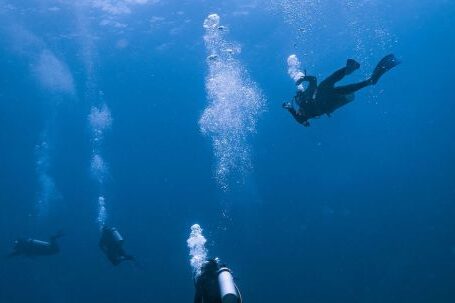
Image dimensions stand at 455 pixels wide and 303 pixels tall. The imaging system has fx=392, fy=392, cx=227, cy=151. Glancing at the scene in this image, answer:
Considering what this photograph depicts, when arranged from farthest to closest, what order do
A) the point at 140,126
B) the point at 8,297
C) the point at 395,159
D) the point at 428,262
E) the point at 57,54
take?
the point at 140,126 → the point at 395,159 → the point at 8,297 → the point at 57,54 → the point at 428,262

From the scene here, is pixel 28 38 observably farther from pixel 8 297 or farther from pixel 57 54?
pixel 8 297

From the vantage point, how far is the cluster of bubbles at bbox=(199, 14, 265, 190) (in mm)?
30797

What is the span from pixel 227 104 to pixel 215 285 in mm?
31924

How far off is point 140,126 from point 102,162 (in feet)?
19.0

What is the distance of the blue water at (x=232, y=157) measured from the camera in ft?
85.3

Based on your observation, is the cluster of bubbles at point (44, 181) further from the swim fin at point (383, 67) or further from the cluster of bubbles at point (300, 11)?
the swim fin at point (383, 67)

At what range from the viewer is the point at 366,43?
1372 inches

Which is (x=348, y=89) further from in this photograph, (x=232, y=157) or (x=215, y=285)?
(x=232, y=157)

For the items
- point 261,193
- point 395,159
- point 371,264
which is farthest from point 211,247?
point 395,159

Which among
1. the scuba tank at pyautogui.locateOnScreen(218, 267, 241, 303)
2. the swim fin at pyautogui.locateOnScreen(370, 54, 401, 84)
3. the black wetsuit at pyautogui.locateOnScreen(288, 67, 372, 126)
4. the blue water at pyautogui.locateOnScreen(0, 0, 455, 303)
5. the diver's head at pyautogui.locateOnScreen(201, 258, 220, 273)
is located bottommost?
the scuba tank at pyautogui.locateOnScreen(218, 267, 241, 303)

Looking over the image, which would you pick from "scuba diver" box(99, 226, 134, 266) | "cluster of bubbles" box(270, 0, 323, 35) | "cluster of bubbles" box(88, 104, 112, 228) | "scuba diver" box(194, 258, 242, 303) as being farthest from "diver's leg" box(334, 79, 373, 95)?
"cluster of bubbles" box(88, 104, 112, 228)

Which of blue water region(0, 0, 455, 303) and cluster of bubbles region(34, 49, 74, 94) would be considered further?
cluster of bubbles region(34, 49, 74, 94)

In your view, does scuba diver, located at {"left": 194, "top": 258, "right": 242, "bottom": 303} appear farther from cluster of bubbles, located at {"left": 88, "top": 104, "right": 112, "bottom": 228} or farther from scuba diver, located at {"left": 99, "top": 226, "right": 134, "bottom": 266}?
cluster of bubbles, located at {"left": 88, "top": 104, "right": 112, "bottom": 228}

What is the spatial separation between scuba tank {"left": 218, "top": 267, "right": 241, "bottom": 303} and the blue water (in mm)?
22113
